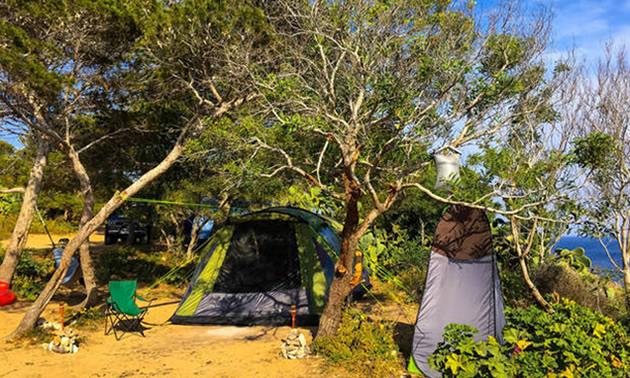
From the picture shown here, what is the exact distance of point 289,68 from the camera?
7.35 meters

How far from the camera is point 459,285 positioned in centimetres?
584

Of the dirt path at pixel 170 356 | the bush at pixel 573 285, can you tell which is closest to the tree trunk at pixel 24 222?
the dirt path at pixel 170 356

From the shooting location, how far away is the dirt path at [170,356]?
17.9 ft

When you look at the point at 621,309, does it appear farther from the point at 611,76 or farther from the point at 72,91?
the point at 72,91

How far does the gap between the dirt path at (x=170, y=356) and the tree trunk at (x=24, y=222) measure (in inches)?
92.9

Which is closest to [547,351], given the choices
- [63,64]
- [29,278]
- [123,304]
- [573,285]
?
[573,285]

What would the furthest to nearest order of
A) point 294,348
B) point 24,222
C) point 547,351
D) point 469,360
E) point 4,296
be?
point 24,222 < point 4,296 < point 294,348 < point 547,351 < point 469,360

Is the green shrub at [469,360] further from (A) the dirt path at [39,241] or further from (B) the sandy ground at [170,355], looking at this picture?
(A) the dirt path at [39,241]

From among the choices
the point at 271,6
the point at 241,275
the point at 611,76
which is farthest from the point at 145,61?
the point at 611,76

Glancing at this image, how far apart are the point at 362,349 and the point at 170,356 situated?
2880 millimetres

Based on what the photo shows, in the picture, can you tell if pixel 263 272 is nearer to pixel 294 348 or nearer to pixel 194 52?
pixel 294 348

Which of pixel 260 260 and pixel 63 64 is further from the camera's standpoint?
pixel 63 64

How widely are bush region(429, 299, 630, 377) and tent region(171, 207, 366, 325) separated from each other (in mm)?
3688

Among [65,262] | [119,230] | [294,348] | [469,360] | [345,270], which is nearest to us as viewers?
[469,360]
